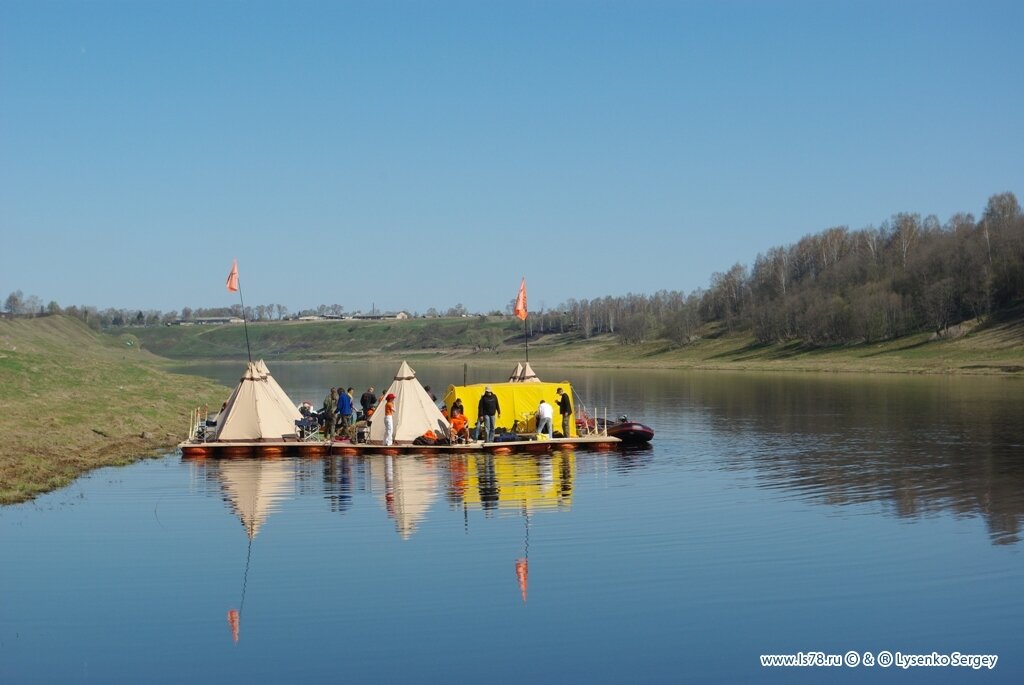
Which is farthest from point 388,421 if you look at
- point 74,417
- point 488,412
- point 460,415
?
point 74,417

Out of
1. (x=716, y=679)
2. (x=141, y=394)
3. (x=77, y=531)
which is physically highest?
(x=141, y=394)

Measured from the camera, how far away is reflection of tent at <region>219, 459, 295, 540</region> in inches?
1053

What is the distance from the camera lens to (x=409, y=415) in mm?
41531

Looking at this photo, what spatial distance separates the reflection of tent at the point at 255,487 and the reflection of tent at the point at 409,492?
2.89 metres

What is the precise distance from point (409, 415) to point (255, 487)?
33.9 ft

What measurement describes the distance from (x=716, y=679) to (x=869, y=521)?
12.0 meters

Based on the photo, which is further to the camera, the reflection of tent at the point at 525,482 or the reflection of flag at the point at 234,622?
the reflection of tent at the point at 525,482

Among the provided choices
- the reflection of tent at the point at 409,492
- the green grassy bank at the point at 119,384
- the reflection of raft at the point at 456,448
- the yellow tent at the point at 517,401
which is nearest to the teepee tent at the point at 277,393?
the reflection of raft at the point at 456,448

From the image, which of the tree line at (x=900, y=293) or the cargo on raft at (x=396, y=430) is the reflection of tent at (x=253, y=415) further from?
the tree line at (x=900, y=293)

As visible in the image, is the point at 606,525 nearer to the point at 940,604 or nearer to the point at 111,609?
the point at 940,604

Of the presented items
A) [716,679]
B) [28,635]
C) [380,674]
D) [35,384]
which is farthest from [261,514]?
[35,384]

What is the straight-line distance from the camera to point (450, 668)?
1488 centimetres

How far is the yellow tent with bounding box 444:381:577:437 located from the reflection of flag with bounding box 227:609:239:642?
2600cm

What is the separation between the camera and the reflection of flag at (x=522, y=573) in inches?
745
